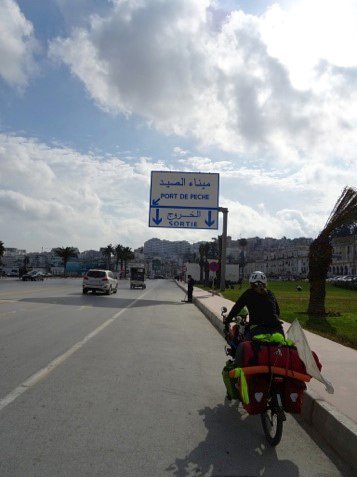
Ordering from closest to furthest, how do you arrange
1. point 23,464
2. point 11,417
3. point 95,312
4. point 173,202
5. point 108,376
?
point 23,464
point 11,417
point 108,376
point 95,312
point 173,202

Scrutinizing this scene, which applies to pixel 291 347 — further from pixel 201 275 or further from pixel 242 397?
pixel 201 275

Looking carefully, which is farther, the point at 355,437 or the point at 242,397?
the point at 242,397

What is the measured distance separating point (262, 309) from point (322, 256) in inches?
584

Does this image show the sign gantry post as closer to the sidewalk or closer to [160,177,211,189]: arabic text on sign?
[160,177,211,189]: arabic text on sign

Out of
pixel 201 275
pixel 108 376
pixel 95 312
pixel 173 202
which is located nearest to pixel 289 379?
pixel 108 376

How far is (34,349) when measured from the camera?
35.1 feet

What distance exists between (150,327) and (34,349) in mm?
6139

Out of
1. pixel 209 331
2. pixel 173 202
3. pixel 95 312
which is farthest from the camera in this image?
pixel 173 202

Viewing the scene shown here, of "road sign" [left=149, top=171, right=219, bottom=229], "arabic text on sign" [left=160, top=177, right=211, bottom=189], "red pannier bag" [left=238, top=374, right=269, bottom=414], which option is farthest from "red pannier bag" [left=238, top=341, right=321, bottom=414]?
"arabic text on sign" [left=160, top=177, right=211, bottom=189]

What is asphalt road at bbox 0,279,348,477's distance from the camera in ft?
15.0

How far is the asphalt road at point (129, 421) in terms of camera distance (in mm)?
4586

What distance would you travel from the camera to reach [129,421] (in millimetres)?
5816

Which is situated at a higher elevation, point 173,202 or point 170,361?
point 173,202

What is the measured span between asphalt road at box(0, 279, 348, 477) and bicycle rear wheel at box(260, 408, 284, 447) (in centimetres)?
10
